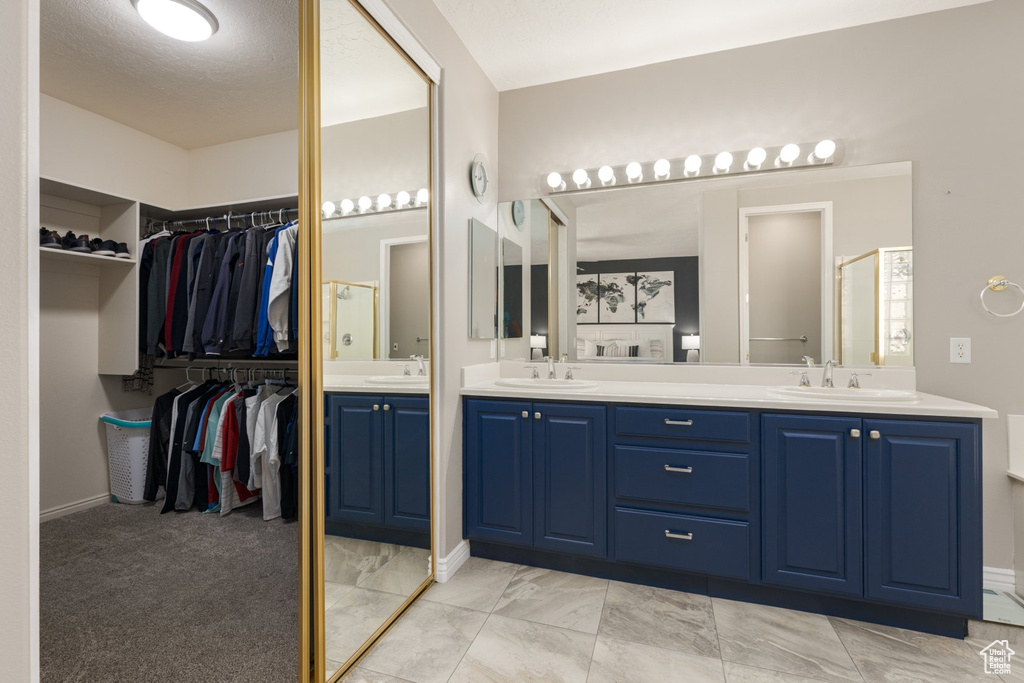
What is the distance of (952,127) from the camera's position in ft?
7.14

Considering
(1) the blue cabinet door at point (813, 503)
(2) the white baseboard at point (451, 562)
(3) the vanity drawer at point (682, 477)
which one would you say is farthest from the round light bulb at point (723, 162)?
(2) the white baseboard at point (451, 562)

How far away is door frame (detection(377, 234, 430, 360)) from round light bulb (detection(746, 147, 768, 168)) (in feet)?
6.22

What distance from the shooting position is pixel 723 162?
2504 millimetres

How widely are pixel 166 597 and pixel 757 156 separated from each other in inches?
136

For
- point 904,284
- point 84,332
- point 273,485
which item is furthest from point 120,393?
point 904,284

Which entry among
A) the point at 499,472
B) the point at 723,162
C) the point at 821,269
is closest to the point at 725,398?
the point at 821,269

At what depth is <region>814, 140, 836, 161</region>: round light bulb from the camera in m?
2.33

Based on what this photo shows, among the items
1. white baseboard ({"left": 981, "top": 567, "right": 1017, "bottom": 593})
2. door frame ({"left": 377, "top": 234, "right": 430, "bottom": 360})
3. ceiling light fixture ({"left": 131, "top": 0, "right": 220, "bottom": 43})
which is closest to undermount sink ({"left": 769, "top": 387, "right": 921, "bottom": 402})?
white baseboard ({"left": 981, "top": 567, "right": 1017, "bottom": 593})

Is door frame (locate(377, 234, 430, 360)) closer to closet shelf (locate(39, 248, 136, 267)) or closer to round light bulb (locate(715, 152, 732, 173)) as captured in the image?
closet shelf (locate(39, 248, 136, 267))

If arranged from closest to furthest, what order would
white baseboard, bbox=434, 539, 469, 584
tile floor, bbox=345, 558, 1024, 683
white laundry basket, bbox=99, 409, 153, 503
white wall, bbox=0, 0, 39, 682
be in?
white wall, bbox=0, 0, 39, 682
tile floor, bbox=345, 558, 1024, 683
white baseboard, bbox=434, 539, 469, 584
white laundry basket, bbox=99, 409, 153, 503

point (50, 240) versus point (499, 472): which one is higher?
point (50, 240)

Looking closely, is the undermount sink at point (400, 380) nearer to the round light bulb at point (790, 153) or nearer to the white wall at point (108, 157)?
the white wall at point (108, 157)

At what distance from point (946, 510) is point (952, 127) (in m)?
1.74

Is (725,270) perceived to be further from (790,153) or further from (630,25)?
(630,25)
